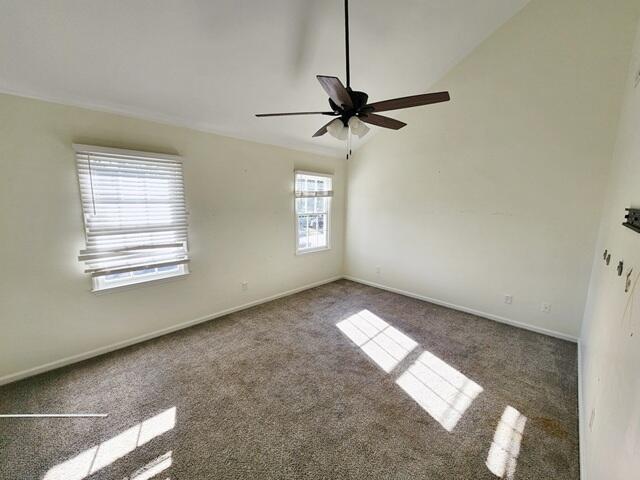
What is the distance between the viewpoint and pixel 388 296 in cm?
427

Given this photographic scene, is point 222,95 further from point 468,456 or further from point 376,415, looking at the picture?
point 468,456

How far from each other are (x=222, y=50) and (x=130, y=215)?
70.9 inches

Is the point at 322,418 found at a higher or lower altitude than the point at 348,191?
lower

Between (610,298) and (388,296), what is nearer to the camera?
(610,298)

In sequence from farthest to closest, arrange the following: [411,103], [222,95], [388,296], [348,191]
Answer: [348,191], [388,296], [222,95], [411,103]

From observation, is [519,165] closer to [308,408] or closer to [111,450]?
[308,408]

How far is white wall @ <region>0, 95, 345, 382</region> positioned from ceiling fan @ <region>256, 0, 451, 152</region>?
158 cm

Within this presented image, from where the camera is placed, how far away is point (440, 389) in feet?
7.13

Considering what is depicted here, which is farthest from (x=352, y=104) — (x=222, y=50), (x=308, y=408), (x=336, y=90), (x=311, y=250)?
(x=311, y=250)

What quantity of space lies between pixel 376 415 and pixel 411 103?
225 cm

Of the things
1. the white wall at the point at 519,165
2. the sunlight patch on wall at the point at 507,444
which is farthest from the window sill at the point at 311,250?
the sunlight patch on wall at the point at 507,444

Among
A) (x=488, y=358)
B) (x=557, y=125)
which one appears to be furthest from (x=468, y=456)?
(x=557, y=125)

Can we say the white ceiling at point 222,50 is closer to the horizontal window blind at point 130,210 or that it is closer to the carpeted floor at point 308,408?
the horizontal window blind at point 130,210

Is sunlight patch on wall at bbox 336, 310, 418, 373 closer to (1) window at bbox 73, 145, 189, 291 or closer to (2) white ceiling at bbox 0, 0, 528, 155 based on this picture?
(1) window at bbox 73, 145, 189, 291
